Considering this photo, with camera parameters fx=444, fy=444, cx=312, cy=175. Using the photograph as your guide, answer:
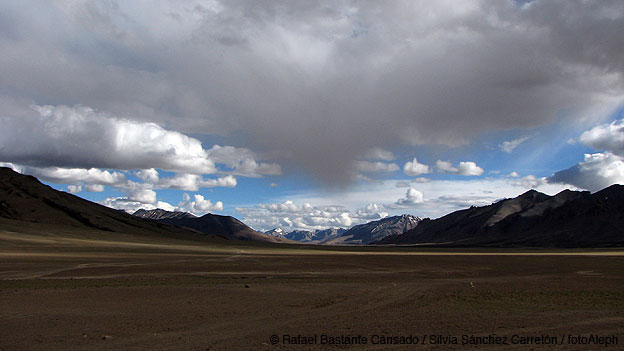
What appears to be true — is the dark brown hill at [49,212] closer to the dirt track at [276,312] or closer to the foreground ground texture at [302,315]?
the dirt track at [276,312]

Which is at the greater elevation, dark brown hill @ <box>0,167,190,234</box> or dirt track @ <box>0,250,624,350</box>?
dark brown hill @ <box>0,167,190,234</box>

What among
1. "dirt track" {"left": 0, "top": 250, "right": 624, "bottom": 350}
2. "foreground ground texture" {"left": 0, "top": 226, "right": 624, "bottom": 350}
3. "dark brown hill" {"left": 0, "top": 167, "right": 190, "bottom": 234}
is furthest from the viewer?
"dark brown hill" {"left": 0, "top": 167, "right": 190, "bottom": 234}

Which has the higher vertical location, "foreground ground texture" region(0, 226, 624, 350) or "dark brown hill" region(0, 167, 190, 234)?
"dark brown hill" region(0, 167, 190, 234)

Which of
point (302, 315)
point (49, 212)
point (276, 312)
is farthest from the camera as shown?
point (49, 212)

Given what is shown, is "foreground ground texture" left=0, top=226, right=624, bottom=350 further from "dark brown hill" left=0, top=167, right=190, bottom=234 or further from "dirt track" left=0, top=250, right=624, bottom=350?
"dark brown hill" left=0, top=167, right=190, bottom=234

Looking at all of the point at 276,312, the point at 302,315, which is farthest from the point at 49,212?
the point at 302,315

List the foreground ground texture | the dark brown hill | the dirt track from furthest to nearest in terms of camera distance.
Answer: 1. the dark brown hill
2. the dirt track
3. the foreground ground texture

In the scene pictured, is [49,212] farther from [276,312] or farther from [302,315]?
[302,315]

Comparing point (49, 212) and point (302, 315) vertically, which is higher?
point (49, 212)

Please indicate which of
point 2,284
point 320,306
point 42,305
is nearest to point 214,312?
point 320,306

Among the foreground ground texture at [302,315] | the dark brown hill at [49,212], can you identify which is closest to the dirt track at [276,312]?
the foreground ground texture at [302,315]

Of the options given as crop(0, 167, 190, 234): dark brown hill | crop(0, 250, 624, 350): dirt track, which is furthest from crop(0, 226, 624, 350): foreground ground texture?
crop(0, 167, 190, 234): dark brown hill

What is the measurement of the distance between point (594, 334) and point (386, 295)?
11777mm

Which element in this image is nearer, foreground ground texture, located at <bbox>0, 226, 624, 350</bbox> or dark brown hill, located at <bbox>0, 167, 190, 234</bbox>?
foreground ground texture, located at <bbox>0, 226, 624, 350</bbox>
